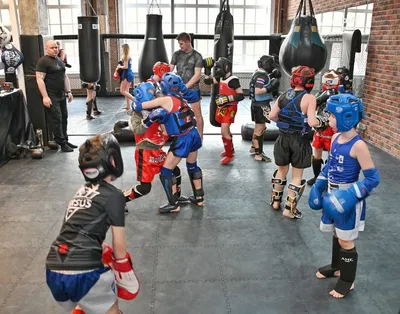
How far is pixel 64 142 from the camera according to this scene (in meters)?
6.95

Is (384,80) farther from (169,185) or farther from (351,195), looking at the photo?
(351,195)

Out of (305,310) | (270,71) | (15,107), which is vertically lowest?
(305,310)

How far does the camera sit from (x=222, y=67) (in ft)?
19.5

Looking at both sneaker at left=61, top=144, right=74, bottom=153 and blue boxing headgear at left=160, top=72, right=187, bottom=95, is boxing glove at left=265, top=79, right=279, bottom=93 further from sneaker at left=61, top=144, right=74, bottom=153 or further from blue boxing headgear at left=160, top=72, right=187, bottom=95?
sneaker at left=61, top=144, right=74, bottom=153

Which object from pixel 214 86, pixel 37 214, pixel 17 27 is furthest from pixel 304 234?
pixel 17 27

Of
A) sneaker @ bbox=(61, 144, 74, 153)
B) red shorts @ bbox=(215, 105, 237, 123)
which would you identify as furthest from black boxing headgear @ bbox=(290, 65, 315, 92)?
sneaker @ bbox=(61, 144, 74, 153)

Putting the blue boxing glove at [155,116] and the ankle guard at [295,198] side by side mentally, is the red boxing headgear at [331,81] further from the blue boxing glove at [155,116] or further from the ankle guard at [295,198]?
the blue boxing glove at [155,116]

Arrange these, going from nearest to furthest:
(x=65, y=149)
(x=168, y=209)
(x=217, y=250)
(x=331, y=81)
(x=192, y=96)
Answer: (x=217, y=250)
(x=168, y=209)
(x=331, y=81)
(x=192, y=96)
(x=65, y=149)

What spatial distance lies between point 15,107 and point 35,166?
1227 mm

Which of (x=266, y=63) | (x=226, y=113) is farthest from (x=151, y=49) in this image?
(x=266, y=63)

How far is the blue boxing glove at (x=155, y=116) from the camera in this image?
3.95 metres

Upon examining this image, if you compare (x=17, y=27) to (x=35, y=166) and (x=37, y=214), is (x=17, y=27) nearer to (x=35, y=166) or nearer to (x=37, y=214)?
(x=35, y=166)

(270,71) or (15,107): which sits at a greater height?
(270,71)

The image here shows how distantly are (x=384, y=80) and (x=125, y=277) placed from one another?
656 centimetres
